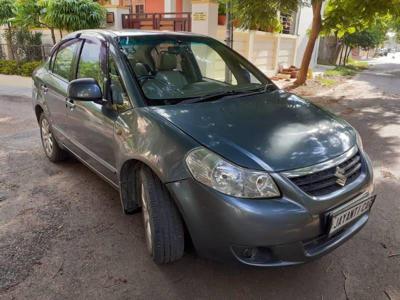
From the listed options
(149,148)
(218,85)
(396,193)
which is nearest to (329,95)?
(396,193)

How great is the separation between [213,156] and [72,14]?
979 cm

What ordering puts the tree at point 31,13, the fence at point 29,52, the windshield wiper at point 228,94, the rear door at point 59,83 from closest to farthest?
1. the windshield wiper at point 228,94
2. the rear door at point 59,83
3. the tree at point 31,13
4. the fence at point 29,52

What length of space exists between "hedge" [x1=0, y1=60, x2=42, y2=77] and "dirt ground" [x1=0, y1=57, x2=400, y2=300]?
8.99m

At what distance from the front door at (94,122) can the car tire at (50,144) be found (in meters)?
0.72

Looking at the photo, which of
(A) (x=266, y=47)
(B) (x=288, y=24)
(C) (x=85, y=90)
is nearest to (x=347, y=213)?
(C) (x=85, y=90)

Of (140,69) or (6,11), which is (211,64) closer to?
(140,69)

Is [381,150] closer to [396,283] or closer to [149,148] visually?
[396,283]

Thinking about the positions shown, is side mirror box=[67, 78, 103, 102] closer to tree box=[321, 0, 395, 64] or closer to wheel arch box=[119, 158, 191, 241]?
wheel arch box=[119, 158, 191, 241]

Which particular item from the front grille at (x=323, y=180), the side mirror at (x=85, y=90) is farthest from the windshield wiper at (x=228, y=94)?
the front grille at (x=323, y=180)

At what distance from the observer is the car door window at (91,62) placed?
120 inches

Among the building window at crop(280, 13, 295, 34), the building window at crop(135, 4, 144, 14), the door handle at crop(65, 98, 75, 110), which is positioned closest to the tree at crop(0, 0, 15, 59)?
the building window at crop(135, 4, 144, 14)

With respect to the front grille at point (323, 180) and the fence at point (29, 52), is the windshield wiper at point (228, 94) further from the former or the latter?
the fence at point (29, 52)

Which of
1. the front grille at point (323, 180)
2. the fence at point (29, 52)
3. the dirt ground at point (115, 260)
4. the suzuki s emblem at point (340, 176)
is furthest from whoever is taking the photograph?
the fence at point (29, 52)

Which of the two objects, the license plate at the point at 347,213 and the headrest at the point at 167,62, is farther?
the headrest at the point at 167,62
